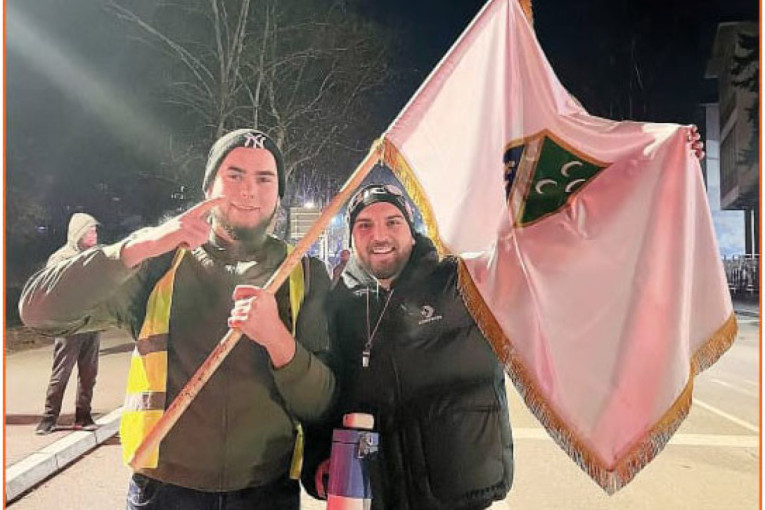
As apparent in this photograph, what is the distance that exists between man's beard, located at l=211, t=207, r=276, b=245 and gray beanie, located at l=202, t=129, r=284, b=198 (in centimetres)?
14

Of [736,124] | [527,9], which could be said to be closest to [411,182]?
[527,9]

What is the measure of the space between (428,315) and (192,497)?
108 cm

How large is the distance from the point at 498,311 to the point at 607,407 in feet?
1.72

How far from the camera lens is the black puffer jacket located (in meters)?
2.54

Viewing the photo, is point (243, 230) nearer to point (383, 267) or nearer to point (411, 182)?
point (383, 267)

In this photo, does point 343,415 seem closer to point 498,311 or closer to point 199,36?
point 498,311

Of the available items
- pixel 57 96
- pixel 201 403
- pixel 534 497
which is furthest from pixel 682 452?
pixel 57 96

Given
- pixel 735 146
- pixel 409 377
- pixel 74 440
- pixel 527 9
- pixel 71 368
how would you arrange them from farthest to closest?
pixel 735 146
pixel 71 368
pixel 74 440
pixel 527 9
pixel 409 377

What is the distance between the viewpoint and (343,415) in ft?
8.23

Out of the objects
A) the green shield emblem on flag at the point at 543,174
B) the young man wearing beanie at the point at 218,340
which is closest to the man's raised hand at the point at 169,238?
the young man wearing beanie at the point at 218,340

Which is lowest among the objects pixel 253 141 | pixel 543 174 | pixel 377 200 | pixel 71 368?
pixel 71 368

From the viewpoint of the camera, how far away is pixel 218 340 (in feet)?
7.93

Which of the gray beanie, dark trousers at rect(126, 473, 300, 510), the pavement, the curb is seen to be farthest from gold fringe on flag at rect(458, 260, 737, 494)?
the curb

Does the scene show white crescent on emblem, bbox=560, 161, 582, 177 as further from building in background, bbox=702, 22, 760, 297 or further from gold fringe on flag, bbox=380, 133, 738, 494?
building in background, bbox=702, 22, 760, 297
